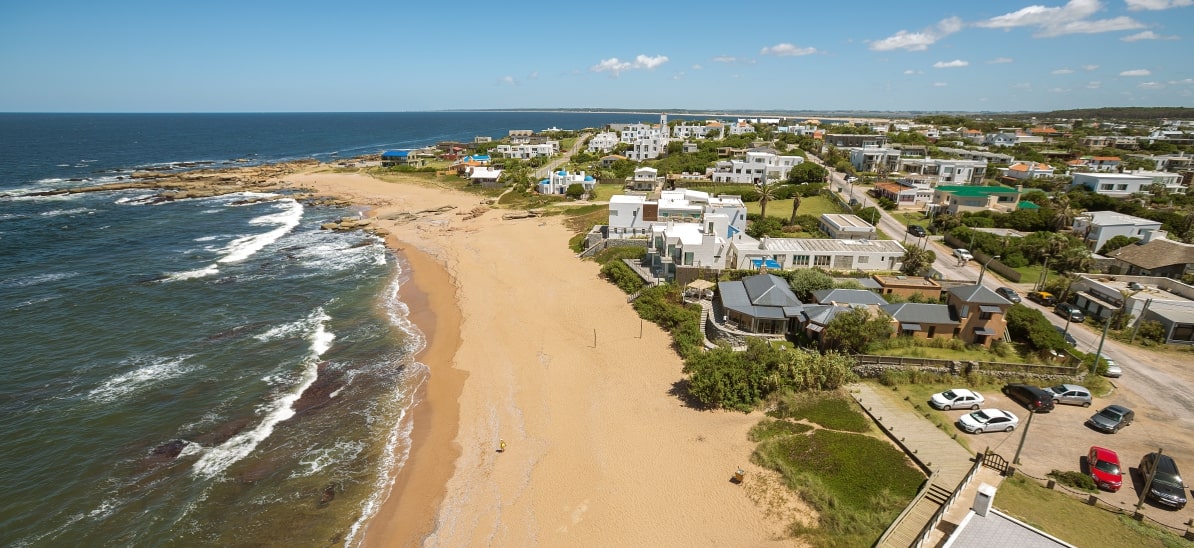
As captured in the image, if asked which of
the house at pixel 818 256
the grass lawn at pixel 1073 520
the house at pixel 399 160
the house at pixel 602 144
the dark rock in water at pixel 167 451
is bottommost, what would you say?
the dark rock in water at pixel 167 451

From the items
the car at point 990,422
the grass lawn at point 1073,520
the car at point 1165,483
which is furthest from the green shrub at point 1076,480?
the car at point 990,422

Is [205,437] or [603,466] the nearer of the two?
[603,466]

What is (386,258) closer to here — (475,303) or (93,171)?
(475,303)

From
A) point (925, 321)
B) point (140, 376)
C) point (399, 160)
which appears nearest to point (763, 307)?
point (925, 321)

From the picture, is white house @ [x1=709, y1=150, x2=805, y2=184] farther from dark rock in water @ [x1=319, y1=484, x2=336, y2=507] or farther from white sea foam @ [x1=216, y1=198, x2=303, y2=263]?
dark rock in water @ [x1=319, y1=484, x2=336, y2=507]

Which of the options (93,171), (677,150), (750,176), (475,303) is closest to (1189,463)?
(475,303)

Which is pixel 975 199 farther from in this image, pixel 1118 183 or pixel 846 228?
pixel 846 228

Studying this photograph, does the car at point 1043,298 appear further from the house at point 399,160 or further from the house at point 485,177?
the house at point 399,160
